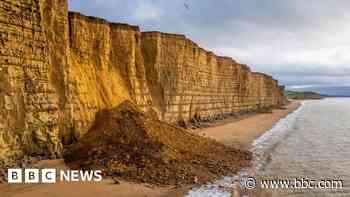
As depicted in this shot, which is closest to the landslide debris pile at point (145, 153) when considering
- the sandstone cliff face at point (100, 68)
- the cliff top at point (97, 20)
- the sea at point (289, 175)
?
the sea at point (289, 175)

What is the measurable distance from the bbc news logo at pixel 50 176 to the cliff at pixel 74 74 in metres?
0.93

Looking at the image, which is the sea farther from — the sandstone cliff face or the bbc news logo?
the sandstone cliff face

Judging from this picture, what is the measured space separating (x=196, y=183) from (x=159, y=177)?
1.16 m

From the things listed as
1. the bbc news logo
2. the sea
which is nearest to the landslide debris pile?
the bbc news logo

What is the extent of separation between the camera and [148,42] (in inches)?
991

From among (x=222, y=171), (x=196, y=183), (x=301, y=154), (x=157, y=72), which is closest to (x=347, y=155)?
(x=301, y=154)

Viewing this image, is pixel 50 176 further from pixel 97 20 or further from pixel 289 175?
pixel 97 20

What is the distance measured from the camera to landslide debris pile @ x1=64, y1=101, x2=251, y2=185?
11.7 meters

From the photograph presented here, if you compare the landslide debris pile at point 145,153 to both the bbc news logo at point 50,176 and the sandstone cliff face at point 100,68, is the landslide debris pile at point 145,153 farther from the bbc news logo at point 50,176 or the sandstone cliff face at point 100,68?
the sandstone cliff face at point 100,68

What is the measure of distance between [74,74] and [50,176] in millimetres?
6847

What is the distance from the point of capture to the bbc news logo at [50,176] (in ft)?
34.1

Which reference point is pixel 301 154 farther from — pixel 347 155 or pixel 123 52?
pixel 123 52

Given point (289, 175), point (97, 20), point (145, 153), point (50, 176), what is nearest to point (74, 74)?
point (97, 20)

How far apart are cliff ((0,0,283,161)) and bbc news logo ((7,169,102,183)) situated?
36.7 inches
